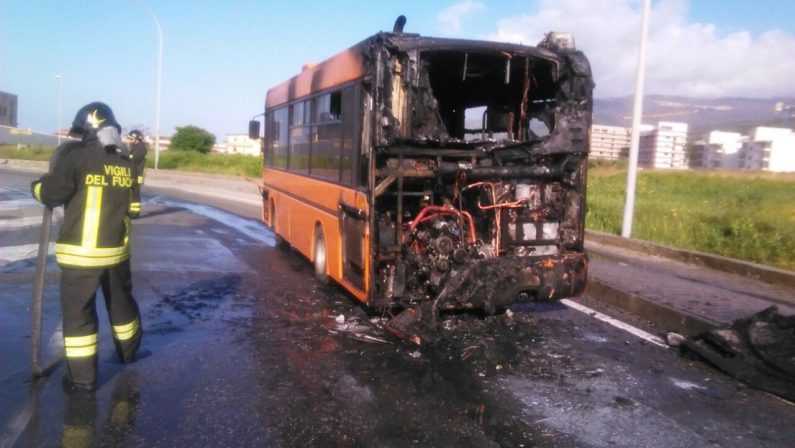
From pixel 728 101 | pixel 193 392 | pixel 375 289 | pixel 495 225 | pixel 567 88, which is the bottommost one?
pixel 193 392

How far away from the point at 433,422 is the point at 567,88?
440cm

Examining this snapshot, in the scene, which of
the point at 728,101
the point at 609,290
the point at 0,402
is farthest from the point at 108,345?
→ the point at 728,101

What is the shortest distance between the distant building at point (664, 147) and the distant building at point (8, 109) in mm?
52331

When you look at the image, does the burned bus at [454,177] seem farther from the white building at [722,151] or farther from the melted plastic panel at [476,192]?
the white building at [722,151]

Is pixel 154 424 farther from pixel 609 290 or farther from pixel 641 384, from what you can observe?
pixel 609 290

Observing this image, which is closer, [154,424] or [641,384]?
[154,424]

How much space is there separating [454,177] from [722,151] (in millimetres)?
66333

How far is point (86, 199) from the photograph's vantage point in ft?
17.2

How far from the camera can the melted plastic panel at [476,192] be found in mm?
7293

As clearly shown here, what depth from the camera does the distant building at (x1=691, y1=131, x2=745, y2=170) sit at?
6438 cm

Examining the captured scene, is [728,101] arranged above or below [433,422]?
above

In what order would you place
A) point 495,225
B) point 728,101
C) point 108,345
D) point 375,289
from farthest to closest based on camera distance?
point 728,101 < point 495,225 < point 375,289 < point 108,345

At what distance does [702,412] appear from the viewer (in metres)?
5.44

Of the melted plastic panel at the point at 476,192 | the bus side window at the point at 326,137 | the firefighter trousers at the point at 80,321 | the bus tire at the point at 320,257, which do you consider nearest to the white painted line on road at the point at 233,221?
the bus tire at the point at 320,257
